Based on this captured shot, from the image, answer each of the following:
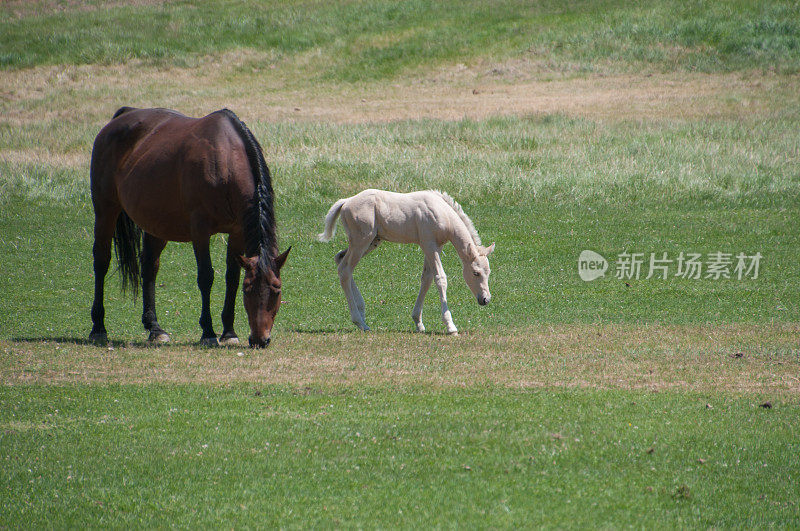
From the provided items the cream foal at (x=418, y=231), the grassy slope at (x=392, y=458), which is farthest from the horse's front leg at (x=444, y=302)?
the grassy slope at (x=392, y=458)

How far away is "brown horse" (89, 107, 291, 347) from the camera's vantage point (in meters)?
10.5

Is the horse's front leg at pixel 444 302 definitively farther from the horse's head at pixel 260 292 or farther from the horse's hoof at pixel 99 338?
the horse's hoof at pixel 99 338

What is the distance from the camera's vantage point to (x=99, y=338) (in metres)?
11.9

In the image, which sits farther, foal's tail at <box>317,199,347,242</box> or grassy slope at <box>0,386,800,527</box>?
foal's tail at <box>317,199,347,242</box>


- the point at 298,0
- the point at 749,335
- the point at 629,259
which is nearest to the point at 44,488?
the point at 749,335

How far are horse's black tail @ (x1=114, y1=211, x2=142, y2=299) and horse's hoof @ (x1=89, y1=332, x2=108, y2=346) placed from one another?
98 cm

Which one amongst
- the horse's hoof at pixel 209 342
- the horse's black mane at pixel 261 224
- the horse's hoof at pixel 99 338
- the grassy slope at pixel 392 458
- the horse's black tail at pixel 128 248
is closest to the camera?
the grassy slope at pixel 392 458

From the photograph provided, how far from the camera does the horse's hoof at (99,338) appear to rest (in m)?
11.6

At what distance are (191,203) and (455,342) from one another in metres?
3.99

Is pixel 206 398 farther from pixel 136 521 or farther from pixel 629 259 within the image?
pixel 629 259

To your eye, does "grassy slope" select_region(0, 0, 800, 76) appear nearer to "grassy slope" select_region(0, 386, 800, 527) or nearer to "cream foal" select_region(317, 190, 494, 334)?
"cream foal" select_region(317, 190, 494, 334)

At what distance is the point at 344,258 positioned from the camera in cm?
1302

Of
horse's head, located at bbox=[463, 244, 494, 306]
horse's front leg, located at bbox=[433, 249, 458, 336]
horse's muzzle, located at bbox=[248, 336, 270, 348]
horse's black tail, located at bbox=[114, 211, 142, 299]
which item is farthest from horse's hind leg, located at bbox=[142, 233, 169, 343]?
horse's head, located at bbox=[463, 244, 494, 306]

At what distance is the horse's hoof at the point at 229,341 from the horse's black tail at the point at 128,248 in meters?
2.21
